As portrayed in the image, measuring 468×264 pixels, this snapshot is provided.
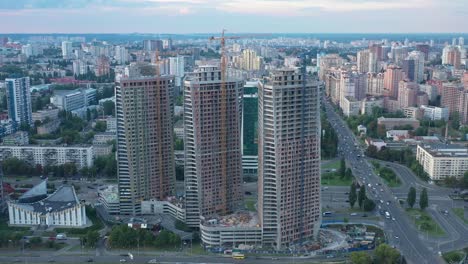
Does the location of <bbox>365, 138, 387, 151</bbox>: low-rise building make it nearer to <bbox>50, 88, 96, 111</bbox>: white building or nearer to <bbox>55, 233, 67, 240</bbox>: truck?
<bbox>55, 233, 67, 240</bbox>: truck

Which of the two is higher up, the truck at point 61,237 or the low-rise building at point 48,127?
the low-rise building at point 48,127

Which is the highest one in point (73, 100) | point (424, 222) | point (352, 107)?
point (73, 100)

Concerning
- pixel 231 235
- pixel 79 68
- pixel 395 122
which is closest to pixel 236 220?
pixel 231 235

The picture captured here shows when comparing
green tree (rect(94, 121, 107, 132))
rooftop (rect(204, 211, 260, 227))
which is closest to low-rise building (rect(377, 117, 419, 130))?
green tree (rect(94, 121, 107, 132))

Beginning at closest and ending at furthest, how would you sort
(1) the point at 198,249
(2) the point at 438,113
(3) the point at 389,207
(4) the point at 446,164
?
(1) the point at 198,249
(3) the point at 389,207
(4) the point at 446,164
(2) the point at 438,113

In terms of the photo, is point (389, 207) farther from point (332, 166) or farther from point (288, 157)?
point (288, 157)

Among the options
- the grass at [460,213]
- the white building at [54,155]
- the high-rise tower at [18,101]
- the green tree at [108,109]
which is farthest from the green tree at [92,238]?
the green tree at [108,109]

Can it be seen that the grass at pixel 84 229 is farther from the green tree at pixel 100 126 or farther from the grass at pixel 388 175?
the green tree at pixel 100 126
